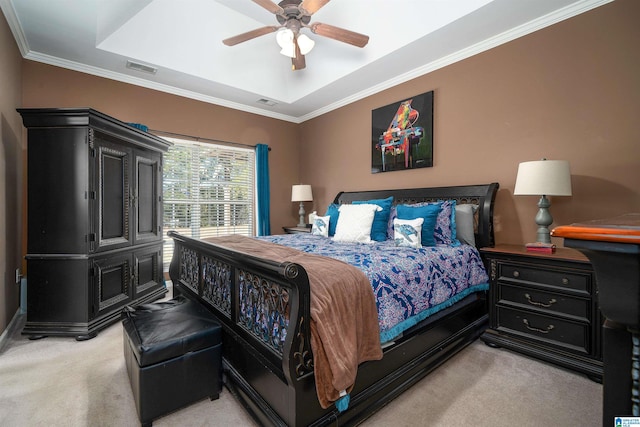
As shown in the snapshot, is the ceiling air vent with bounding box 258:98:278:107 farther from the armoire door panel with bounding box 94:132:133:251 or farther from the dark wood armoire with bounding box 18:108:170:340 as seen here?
the dark wood armoire with bounding box 18:108:170:340

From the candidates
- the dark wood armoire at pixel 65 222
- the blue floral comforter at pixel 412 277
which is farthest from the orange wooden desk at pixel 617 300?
the dark wood armoire at pixel 65 222

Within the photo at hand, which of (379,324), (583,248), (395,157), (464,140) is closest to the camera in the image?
(583,248)

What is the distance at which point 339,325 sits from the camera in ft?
4.88

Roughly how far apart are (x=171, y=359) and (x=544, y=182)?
Result: 116 inches

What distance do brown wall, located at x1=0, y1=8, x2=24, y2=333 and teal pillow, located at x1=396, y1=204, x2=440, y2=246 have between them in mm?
3692

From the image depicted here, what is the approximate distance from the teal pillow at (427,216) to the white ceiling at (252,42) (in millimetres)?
1714

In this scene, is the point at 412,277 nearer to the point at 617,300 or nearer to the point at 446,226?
the point at 446,226

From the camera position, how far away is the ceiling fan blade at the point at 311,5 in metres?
2.45

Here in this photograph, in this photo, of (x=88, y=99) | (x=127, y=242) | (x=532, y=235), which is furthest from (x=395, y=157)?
(x=88, y=99)

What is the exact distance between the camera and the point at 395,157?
3.98 meters

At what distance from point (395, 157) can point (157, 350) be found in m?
3.36

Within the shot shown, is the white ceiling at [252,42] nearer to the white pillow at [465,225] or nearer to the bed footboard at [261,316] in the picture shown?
the white pillow at [465,225]

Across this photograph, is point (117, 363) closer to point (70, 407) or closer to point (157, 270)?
point (70, 407)

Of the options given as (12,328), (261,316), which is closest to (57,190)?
(12,328)
